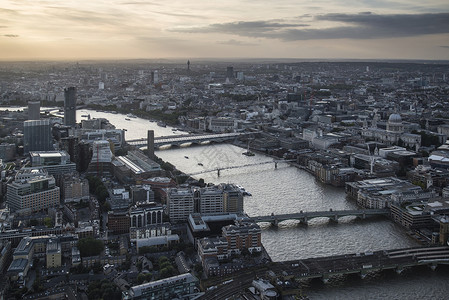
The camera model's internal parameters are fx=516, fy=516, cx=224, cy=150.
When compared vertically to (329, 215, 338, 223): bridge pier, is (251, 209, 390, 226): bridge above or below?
above

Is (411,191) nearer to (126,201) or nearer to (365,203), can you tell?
(365,203)

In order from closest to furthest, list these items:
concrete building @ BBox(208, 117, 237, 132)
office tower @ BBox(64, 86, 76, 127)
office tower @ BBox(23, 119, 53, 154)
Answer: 1. office tower @ BBox(23, 119, 53, 154)
2. office tower @ BBox(64, 86, 76, 127)
3. concrete building @ BBox(208, 117, 237, 132)

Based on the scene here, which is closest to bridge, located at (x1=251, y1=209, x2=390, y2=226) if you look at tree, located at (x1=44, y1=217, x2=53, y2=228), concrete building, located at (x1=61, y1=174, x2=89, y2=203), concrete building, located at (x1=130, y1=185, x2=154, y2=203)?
concrete building, located at (x1=130, y1=185, x2=154, y2=203)

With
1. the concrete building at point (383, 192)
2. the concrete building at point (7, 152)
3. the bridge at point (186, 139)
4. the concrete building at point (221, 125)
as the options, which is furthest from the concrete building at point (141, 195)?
the concrete building at point (221, 125)

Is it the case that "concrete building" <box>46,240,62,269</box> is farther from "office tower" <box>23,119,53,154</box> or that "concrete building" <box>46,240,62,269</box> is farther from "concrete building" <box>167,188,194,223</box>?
"office tower" <box>23,119,53,154</box>

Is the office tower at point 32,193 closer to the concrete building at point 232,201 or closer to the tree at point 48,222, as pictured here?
the tree at point 48,222
